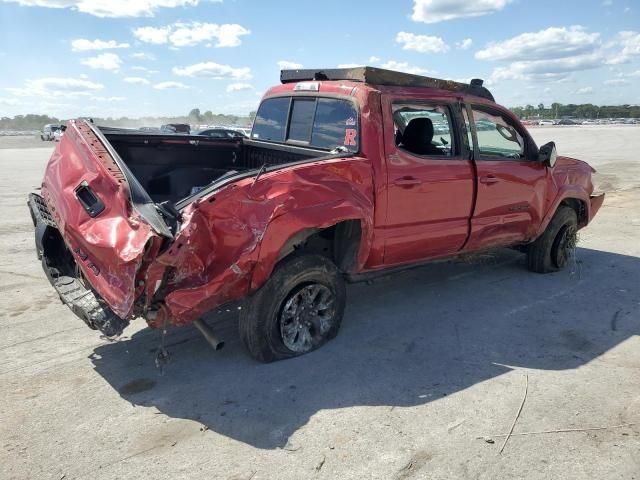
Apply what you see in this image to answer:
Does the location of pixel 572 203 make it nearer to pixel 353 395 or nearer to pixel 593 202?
pixel 593 202

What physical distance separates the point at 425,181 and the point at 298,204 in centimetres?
142

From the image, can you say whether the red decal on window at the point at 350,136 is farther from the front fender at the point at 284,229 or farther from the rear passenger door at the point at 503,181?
the rear passenger door at the point at 503,181

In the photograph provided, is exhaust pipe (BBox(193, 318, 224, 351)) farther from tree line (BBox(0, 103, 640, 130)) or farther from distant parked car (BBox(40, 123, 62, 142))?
tree line (BBox(0, 103, 640, 130))

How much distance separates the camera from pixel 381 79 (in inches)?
178

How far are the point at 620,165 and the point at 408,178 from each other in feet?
55.1

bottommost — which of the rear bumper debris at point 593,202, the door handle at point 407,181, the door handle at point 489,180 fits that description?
the rear bumper debris at point 593,202

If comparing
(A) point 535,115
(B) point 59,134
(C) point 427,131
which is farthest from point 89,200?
(A) point 535,115

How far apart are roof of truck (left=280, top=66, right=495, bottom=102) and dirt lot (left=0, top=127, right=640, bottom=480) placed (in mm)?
2079

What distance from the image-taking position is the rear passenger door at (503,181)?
17.0ft

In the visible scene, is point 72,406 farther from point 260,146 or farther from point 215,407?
point 260,146

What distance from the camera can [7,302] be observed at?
5078 mm

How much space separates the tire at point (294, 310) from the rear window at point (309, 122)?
3.44 ft

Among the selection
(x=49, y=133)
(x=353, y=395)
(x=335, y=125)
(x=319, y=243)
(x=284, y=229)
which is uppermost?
(x=49, y=133)

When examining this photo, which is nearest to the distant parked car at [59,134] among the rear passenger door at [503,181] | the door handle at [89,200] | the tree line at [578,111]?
the door handle at [89,200]
